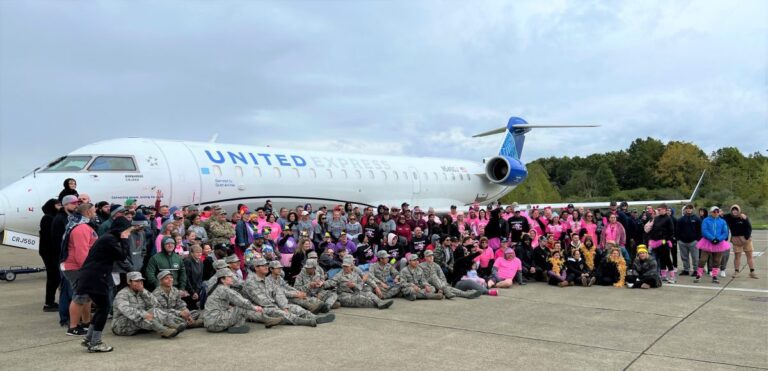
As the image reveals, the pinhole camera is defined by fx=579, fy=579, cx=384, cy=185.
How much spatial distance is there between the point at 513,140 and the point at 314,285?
67.6 ft

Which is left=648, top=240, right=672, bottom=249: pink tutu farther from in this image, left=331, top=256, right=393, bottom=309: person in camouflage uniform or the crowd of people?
left=331, top=256, right=393, bottom=309: person in camouflage uniform

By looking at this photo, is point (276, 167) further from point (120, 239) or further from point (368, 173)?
point (120, 239)

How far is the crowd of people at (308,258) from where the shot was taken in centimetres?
719

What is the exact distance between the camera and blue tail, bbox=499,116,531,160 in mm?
27766

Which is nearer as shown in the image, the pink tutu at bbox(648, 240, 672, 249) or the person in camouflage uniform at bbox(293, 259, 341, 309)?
the person in camouflage uniform at bbox(293, 259, 341, 309)

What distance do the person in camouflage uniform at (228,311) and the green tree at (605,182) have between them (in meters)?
72.2

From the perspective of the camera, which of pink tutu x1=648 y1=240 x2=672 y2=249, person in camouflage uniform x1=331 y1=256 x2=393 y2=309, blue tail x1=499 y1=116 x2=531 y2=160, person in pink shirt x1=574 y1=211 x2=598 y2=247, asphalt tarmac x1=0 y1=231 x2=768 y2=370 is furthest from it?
blue tail x1=499 y1=116 x2=531 y2=160

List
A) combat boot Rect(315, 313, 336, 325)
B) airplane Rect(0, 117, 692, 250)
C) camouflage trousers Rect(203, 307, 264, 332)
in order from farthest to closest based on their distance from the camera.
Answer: airplane Rect(0, 117, 692, 250) < combat boot Rect(315, 313, 336, 325) < camouflage trousers Rect(203, 307, 264, 332)

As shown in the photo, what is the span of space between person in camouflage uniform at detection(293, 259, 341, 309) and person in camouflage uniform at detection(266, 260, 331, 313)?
0.33 meters

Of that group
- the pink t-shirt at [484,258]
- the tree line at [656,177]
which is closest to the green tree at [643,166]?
the tree line at [656,177]

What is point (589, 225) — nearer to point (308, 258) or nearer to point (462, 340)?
point (308, 258)

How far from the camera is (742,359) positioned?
6445 mm

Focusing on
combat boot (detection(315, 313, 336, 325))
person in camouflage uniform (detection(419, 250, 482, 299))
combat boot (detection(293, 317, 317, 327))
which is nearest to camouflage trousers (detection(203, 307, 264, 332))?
combat boot (detection(293, 317, 317, 327))

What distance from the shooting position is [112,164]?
12.9 metres
